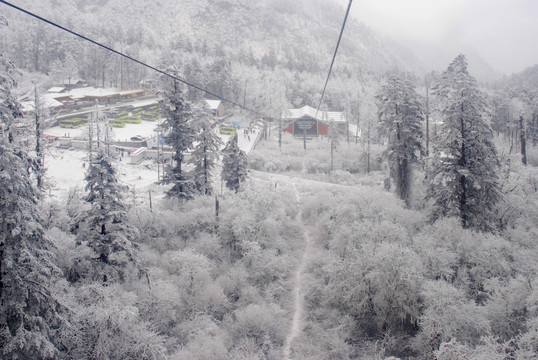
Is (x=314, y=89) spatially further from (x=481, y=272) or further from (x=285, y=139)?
(x=481, y=272)

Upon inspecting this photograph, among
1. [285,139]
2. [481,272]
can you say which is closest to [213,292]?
[481,272]

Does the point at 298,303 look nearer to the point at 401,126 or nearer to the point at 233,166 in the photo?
the point at 233,166

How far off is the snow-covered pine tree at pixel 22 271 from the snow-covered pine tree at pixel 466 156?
20.4m

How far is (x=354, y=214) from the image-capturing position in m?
23.5

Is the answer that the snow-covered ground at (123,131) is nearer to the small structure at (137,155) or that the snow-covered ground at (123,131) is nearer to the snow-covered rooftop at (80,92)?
the small structure at (137,155)

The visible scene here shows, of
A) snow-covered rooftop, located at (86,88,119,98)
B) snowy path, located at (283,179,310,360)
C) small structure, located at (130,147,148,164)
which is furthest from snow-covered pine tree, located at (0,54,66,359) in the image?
snow-covered rooftop, located at (86,88,119,98)

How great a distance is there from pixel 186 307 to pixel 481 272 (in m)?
13.3

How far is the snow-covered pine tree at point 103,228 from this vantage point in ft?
52.6

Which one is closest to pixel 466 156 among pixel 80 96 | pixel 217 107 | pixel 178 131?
pixel 178 131

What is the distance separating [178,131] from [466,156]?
1864cm

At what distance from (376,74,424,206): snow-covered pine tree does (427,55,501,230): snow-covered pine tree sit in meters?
5.34

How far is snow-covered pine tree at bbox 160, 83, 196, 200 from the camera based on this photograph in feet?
86.1

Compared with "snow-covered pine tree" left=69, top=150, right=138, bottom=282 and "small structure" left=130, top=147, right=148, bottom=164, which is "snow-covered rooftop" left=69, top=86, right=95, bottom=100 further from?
"snow-covered pine tree" left=69, top=150, right=138, bottom=282

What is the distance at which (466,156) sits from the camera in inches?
875
